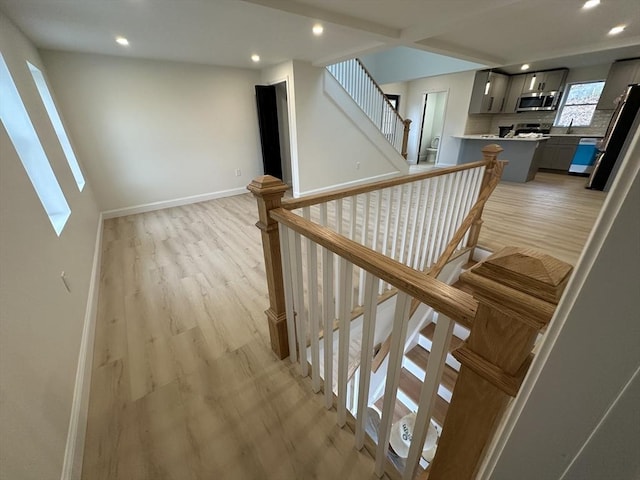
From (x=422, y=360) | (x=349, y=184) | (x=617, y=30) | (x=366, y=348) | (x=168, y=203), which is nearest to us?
(x=366, y=348)

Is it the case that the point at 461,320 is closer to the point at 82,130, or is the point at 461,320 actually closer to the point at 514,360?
the point at 514,360

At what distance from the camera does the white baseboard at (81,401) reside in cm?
102

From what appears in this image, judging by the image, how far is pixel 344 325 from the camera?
3.10 ft

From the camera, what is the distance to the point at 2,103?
1.65 meters

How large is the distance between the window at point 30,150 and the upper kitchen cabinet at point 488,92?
7.65 m

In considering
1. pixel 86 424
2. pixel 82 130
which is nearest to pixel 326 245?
pixel 86 424

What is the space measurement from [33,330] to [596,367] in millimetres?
1678

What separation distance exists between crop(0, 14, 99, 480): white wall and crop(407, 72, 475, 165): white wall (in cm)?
752

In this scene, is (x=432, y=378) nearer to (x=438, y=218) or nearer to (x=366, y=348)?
(x=366, y=348)

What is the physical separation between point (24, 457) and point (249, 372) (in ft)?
2.77

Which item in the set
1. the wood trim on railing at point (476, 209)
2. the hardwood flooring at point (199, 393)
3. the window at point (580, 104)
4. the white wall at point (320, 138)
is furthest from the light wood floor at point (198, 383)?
the window at point (580, 104)

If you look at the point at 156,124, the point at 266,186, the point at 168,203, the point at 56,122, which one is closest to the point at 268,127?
the point at 156,124

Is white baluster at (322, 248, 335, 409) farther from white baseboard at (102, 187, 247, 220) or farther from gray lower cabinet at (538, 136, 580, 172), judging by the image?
gray lower cabinet at (538, 136, 580, 172)

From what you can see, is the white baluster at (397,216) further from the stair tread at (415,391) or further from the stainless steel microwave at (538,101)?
the stainless steel microwave at (538,101)
